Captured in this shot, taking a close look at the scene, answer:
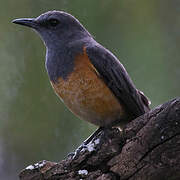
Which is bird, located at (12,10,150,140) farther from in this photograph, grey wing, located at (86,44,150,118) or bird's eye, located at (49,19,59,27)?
bird's eye, located at (49,19,59,27)

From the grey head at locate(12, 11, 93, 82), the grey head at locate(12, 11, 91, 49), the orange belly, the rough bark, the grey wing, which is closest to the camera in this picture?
the rough bark

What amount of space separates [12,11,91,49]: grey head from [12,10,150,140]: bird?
0.64ft

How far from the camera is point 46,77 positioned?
27.8 feet

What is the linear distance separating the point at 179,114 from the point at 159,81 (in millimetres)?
1924

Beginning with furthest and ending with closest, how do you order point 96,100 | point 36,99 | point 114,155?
1. point 36,99
2. point 96,100
3. point 114,155

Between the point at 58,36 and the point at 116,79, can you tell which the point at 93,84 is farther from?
the point at 58,36

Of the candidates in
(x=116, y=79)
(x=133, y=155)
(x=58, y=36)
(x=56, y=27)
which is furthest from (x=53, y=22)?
(x=133, y=155)

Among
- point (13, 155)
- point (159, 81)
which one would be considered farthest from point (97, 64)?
point (13, 155)

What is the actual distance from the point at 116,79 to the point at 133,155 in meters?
1.65

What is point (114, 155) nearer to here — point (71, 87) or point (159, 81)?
point (71, 87)

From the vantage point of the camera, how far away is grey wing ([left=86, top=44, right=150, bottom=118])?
23.0 feet

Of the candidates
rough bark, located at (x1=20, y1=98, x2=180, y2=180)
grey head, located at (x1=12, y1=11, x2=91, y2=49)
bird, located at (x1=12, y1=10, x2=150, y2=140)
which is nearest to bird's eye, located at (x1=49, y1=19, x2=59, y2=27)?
grey head, located at (x1=12, y1=11, x2=91, y2=49)

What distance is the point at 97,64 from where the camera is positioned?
276 inches

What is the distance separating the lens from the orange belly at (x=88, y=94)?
6750 millimetres
